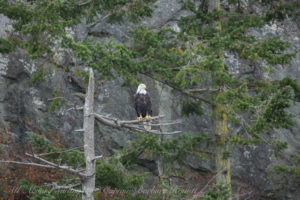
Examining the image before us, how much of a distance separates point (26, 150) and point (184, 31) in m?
6.24

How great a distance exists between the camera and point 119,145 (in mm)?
13125

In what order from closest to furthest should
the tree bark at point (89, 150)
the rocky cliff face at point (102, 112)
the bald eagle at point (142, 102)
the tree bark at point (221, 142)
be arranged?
the tree bark at point (89, 150)
the bald eagle at point (142, 102)
the tree bark at point (221, 142)
the rocky cliff face at point (102, 112)

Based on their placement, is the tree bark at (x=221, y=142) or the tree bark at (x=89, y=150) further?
the tree bark at (x=221, y=142)

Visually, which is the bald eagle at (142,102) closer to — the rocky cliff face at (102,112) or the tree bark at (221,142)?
the tree bark at (221,142)

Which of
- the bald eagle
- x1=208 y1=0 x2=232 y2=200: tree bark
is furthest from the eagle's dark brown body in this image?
x1=208 y1=0 x2=232 y2=200: tree bark

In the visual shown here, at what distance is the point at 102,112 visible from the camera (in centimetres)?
1326

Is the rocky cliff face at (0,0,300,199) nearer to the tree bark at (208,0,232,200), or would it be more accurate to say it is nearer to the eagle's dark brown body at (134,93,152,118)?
the tree bark at (208,0,232,200)

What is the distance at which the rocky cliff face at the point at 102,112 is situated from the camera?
40.6 feet

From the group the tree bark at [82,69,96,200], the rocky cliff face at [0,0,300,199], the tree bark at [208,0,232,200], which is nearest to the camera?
the tree bark at [82,69,96,200]

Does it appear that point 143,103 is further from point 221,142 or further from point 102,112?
point 102,112

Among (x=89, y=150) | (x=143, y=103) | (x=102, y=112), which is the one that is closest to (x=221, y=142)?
(x=143, y=103)

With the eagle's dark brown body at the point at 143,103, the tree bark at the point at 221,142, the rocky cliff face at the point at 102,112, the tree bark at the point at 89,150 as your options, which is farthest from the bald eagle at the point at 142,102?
the rocky cliff face at the point at 102,112

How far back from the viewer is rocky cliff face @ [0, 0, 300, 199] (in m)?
12.4

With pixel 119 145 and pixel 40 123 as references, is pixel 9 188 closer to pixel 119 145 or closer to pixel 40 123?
pixel 40 123
